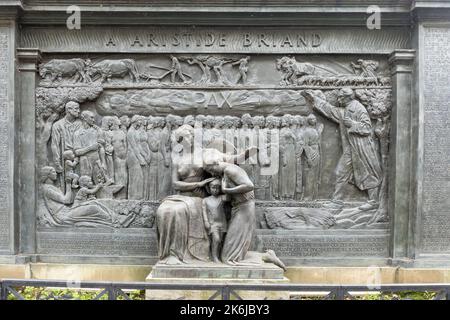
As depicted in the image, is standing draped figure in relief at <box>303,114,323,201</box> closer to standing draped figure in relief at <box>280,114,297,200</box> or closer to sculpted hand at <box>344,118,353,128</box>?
standing draped figure in relief at <box>280,114,297,200</box>

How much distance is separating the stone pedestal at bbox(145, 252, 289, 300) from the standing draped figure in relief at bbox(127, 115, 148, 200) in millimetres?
1504

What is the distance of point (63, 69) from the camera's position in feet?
26.4

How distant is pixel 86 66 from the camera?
809cm

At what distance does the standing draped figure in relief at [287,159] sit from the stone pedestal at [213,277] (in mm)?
1457

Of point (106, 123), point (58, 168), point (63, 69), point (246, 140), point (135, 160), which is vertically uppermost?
point (63, 69)

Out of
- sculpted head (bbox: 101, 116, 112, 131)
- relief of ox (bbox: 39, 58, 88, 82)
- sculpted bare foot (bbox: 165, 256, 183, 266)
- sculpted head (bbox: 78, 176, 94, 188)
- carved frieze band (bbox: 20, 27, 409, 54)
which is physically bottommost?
sculpted bare foot (bbox: 165, 256, 183, 266)

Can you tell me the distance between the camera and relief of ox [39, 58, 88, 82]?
8.03 m

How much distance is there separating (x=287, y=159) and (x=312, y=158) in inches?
16.5

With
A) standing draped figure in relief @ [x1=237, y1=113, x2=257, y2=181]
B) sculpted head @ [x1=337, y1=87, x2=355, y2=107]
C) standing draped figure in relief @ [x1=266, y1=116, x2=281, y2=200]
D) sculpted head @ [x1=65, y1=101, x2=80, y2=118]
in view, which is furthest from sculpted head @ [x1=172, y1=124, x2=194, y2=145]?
sculpted head @ [x1=337, y1=87, x2=355, y2=107]

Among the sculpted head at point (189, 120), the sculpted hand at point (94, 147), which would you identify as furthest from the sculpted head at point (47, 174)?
the sculpted head at point (189, 120)

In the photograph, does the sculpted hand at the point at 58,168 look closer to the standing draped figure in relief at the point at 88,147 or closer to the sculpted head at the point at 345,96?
the standing draped figure in relief at the point at 88,147

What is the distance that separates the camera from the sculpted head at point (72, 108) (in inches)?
313

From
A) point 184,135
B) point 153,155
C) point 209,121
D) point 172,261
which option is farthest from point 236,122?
point 172,261

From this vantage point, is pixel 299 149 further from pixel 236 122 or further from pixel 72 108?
pixel 72 108
